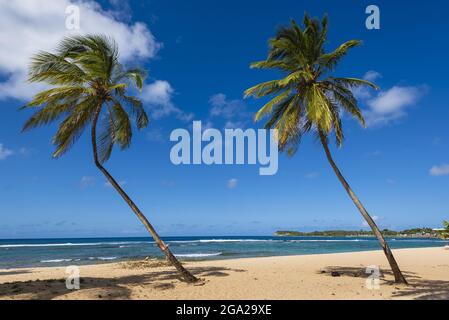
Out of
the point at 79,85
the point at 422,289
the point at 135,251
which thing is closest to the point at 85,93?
the point at 79,85

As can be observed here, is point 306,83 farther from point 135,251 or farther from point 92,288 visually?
point 135,251

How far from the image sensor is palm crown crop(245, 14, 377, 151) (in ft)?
41.4

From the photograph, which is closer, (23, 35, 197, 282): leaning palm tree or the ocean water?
(23, 35, 197, 282): leaning palm tree

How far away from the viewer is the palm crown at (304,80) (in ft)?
41.4

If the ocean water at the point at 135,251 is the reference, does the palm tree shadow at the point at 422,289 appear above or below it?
above

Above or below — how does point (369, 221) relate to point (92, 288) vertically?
above

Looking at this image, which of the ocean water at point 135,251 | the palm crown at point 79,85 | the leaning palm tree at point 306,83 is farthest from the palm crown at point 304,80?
the ocean water at point 135,251

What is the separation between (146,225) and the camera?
11789 mm

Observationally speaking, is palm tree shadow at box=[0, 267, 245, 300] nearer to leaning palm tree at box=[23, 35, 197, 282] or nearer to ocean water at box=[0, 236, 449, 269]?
leaning palm tree at box=[23, 35, 197, 282]

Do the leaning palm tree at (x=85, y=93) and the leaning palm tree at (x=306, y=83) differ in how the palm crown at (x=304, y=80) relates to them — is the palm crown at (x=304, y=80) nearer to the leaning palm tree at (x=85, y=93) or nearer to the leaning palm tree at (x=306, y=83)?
the leaning palm tree at (x=306, y=83)

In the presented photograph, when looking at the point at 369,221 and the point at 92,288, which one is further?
the point at 369,221

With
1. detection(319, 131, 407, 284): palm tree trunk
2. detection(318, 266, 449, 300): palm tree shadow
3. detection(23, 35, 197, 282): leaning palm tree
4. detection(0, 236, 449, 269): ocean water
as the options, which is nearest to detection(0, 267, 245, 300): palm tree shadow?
detection(23, 35, 197, 282): leaning palm tree

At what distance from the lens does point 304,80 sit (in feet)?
42.8
